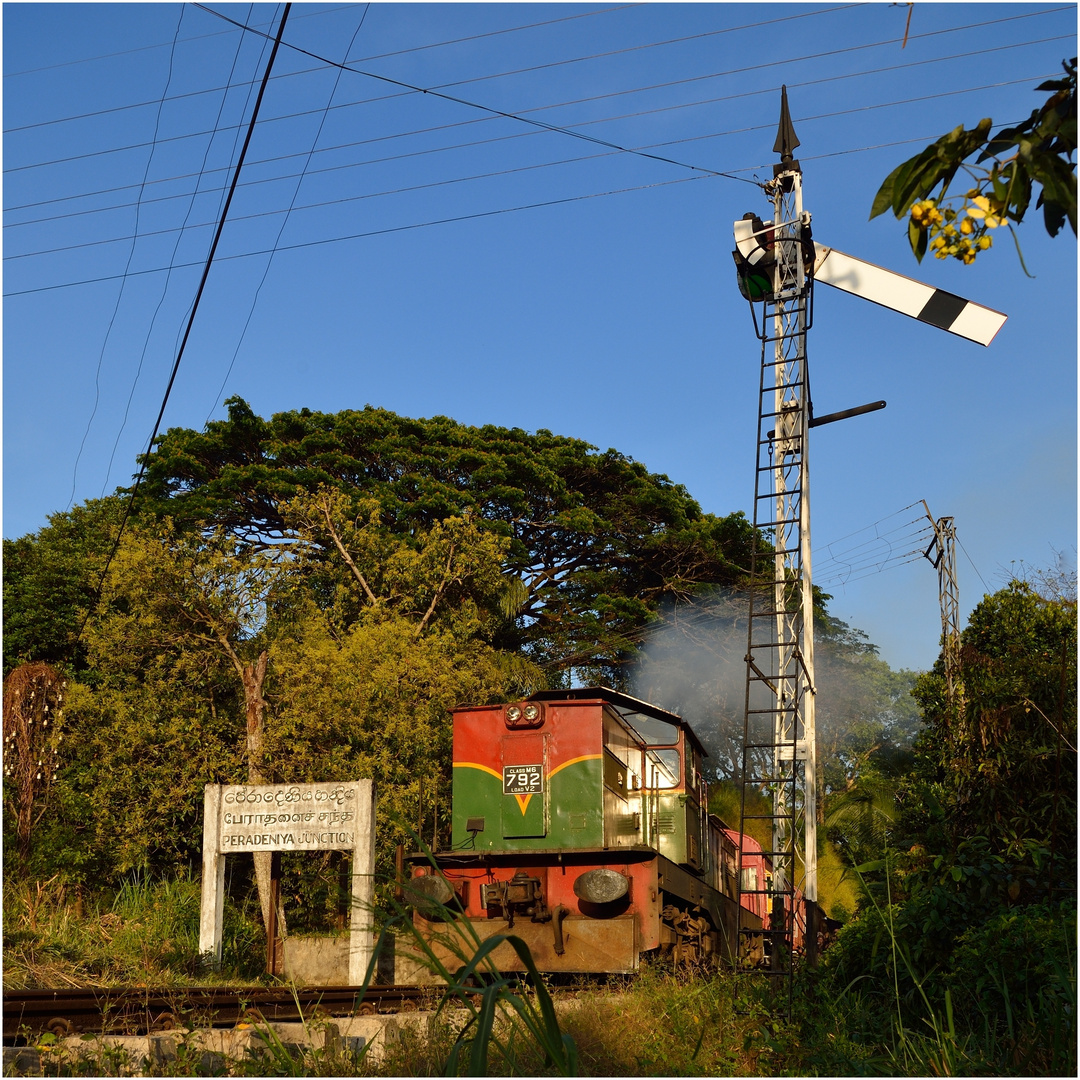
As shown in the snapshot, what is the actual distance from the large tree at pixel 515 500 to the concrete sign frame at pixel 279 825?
12594 millimetres

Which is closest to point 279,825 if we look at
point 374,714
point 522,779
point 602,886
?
point 522,779

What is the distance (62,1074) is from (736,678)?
25329 millimetres

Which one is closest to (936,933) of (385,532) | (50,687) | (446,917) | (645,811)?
(645,811)

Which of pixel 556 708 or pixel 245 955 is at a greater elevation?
pixel 556 708

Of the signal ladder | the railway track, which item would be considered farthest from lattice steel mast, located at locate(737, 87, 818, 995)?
the railway track

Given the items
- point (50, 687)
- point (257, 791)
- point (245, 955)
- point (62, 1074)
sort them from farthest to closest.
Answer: point (50, 687), point (245, 955), point (257, 791), point (62, 1074)

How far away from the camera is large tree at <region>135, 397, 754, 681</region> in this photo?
2528cm

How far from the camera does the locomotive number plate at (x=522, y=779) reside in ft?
37.1

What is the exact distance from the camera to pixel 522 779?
1140cm

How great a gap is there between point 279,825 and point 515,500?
15.4m

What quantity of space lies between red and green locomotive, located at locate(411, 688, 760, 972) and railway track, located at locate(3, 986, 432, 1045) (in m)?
1.59

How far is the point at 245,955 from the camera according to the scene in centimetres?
→ 1366

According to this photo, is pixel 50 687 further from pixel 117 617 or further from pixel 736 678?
pixel 736 678

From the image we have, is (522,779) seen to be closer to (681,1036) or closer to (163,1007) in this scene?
(163,1007)
